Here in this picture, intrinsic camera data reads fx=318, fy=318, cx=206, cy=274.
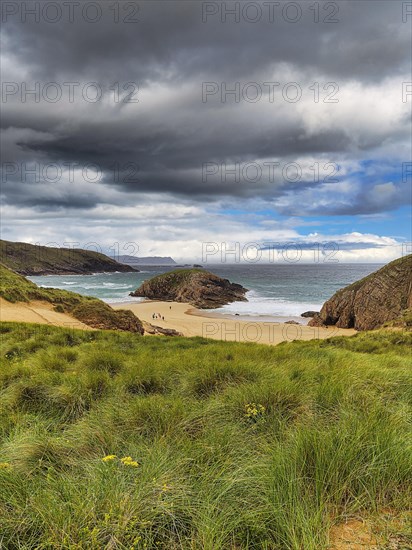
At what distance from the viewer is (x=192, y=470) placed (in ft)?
9.68

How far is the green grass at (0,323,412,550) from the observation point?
223cm

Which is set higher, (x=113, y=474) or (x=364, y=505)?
(x=113, y=474)

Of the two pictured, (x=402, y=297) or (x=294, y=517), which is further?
(x=402, y=297)

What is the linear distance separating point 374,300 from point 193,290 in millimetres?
43016

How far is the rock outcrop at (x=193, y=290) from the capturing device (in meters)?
72.9

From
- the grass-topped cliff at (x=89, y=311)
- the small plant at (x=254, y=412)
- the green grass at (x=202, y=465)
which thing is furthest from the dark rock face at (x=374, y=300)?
the small plant at (x=254, y=412)

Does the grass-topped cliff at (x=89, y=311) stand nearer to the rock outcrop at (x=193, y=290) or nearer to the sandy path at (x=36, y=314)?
the sandy path at (x=36, y=314)

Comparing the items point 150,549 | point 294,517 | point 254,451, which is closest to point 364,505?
point 294,517

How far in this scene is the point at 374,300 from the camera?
39.5 m

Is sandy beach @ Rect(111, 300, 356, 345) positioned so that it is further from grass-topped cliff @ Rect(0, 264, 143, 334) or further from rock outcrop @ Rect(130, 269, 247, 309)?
rock outcrop @ Rect(130, 269, 247, 309)

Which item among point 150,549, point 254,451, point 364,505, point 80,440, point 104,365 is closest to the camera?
point 150,549

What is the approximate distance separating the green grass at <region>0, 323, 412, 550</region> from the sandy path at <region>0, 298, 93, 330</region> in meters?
20.0

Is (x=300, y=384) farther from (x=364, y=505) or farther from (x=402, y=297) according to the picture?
(x=402, y=297)

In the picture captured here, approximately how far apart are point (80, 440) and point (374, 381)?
5073 mm
